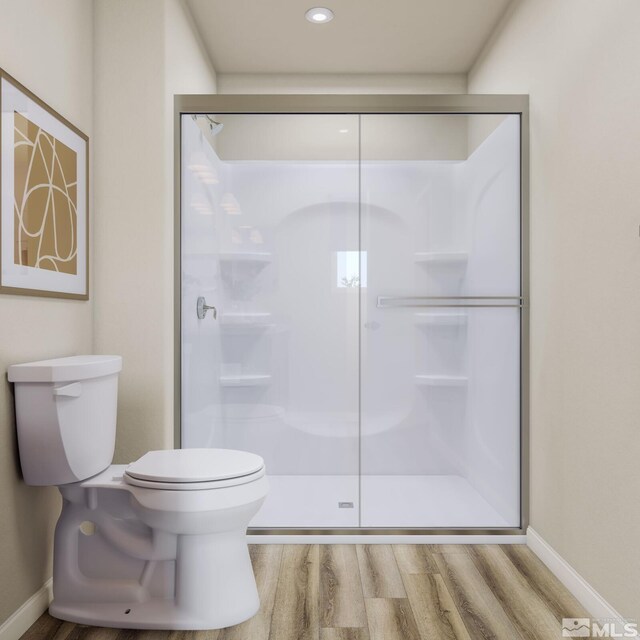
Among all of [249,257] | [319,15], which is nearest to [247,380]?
[249,257]

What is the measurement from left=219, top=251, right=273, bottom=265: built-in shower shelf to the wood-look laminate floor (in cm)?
127

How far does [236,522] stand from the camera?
5.84ft

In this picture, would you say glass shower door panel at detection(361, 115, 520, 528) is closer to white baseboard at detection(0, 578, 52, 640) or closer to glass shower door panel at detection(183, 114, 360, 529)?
glass shower door panel at detection(183, 114, 360, 529)

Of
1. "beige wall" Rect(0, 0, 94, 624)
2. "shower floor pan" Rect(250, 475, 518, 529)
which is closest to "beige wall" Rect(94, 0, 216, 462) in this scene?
"beige wall" Rect(0, 0, 94, 624)

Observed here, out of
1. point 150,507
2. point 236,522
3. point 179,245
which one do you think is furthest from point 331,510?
point 179,245

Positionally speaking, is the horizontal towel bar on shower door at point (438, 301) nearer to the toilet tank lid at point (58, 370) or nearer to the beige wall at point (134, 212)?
the beige wall at point (134, 212)

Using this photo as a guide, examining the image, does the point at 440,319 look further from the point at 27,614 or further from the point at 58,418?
the point at 27,614

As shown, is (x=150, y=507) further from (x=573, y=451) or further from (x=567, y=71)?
(x=567, y=71)

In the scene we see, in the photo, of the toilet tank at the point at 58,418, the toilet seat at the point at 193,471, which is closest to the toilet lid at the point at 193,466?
the toilet seat at the point at 193,471

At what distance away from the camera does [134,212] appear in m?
2.30

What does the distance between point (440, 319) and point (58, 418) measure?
5.26 ft

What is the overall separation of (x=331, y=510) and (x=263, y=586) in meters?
0.53

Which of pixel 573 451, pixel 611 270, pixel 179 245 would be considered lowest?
pixel 573 451

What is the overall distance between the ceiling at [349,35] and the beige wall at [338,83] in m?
0.05
